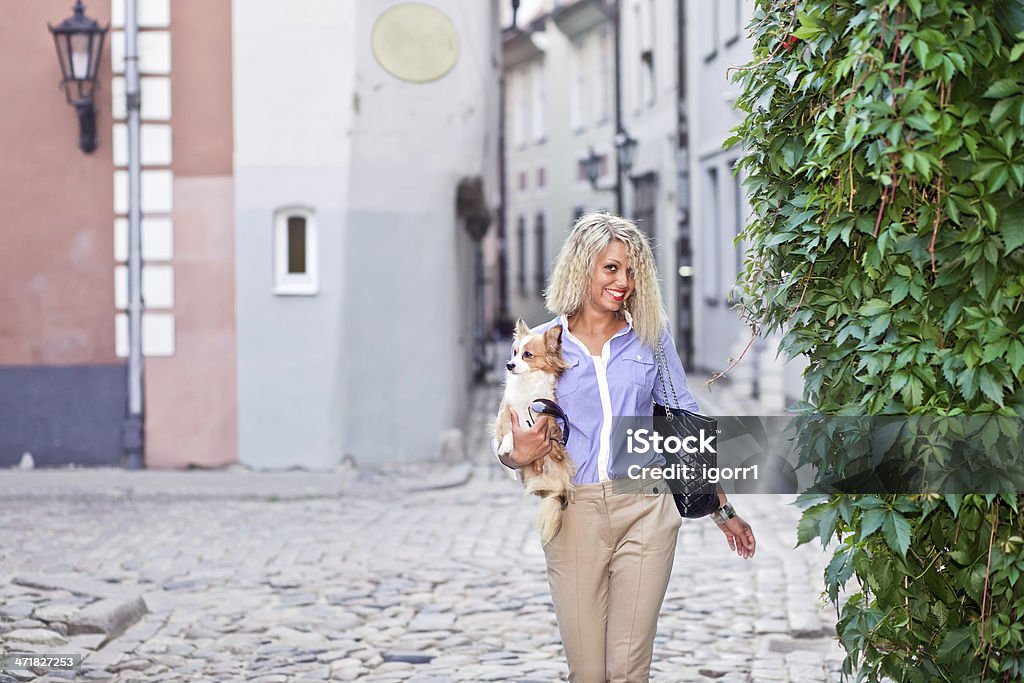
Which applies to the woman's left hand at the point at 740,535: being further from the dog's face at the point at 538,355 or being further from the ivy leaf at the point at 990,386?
the ivy leaf at the point at 990,386

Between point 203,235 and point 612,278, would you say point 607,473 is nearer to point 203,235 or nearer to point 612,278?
point 612,278

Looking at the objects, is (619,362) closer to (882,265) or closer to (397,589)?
(882,265)

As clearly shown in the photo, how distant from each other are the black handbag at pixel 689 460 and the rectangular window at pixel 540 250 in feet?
116

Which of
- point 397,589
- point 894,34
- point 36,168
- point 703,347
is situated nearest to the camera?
point 894,34

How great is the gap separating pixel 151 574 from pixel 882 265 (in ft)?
19.5

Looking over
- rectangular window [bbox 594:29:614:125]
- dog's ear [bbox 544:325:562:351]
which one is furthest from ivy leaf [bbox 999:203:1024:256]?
rectangular window [bbox 594:29:614:125]

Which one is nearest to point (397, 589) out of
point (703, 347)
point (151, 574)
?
point (151, 574)

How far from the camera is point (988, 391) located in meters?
3.64

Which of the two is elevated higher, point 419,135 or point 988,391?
point 419,135

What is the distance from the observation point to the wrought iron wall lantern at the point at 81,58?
44.0 feet

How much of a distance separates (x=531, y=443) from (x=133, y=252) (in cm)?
1015

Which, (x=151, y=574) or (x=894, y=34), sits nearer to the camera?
(x=894, y=34)

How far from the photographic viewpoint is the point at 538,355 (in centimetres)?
423

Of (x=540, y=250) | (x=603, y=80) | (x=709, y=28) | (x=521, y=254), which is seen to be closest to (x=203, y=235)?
(x=709, y=28)
